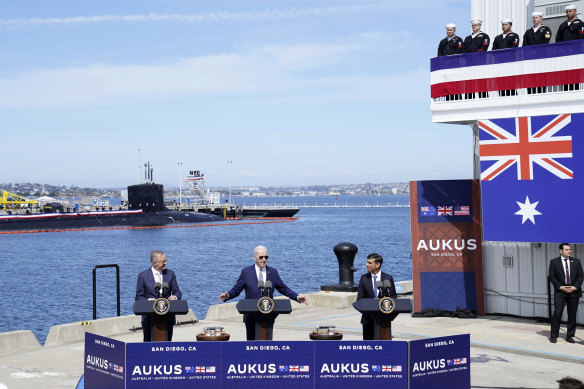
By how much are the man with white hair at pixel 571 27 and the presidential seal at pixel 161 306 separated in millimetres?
9943

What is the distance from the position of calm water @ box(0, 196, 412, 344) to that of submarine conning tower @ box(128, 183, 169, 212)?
4405 millimetres

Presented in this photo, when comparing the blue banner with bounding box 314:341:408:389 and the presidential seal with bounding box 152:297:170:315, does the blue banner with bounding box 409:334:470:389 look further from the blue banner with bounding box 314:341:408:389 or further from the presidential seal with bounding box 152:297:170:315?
the presidential seal with bounding box 152:297:170:315

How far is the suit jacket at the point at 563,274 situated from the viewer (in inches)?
577

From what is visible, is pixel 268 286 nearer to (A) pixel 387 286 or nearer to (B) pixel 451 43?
(A) pixel 387 286

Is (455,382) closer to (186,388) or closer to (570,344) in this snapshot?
(186,388)

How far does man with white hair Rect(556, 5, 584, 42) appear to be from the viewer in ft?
50.1

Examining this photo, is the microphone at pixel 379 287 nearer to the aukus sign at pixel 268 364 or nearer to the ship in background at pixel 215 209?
the aukus sign at pixel 268 364

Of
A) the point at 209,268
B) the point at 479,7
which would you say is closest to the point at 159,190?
the point at 209,268

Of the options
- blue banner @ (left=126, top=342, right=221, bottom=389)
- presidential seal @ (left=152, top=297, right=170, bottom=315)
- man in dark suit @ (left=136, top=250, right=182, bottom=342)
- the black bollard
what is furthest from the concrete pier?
blue banner @ (left=126, top=342, right=221, bottom=389)

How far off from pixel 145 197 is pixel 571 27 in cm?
11727

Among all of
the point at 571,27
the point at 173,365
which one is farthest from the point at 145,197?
the point at 173,365

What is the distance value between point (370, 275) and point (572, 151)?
21.8 feet

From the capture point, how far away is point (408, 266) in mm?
71000

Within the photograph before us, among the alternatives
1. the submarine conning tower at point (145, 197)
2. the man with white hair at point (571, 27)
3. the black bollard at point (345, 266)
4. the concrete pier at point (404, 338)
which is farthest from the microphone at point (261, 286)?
the submarine conning tower at point (145, 197)
